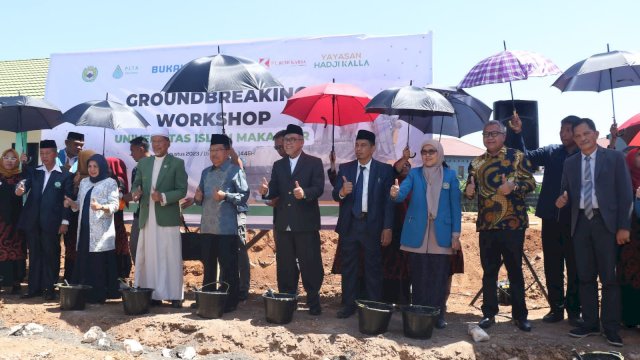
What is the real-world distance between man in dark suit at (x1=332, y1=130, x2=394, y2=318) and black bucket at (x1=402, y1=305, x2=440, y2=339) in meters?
0.55

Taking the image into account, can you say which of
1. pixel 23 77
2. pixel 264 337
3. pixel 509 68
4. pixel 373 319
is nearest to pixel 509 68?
pixel 509 68

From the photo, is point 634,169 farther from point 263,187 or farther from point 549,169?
point 263,187

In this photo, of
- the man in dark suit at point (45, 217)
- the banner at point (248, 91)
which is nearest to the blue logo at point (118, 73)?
the banner at point (248, 91)

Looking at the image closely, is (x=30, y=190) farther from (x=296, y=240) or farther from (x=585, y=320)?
(x=585, y=320)

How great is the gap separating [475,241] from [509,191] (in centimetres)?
566

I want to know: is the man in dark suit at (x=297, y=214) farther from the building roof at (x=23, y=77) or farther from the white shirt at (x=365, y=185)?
→ the building roof at (x=23, y=77)

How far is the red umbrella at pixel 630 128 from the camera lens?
5738 millimetres

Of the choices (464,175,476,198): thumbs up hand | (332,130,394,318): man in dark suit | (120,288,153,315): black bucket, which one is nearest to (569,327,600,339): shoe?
(464,175,476,198): thumbs up hand

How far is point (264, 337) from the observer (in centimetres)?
528

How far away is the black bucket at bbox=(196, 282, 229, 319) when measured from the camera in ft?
18.5

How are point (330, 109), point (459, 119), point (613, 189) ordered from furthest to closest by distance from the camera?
point (459, 119)
point (330, 109)
point (613, 189)

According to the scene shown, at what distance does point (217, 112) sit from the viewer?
7688 mm

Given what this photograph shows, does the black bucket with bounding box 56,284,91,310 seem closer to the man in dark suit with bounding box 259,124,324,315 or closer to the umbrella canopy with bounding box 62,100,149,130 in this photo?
the umbrella canopy with bounding box 62,100,149,130

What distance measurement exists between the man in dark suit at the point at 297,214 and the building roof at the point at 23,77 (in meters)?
12.1
